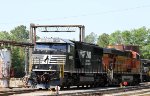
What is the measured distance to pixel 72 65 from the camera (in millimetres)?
27500

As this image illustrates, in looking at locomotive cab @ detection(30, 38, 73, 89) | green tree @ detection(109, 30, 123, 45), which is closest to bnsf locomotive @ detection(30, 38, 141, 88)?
locomotive cab @ detection(30, 38, 73, 89)

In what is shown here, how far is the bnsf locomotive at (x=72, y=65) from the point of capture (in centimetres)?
2602

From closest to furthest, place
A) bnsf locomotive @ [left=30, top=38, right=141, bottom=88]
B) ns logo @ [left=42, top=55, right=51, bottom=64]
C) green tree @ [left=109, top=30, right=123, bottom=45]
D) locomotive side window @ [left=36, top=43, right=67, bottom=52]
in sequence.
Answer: bnsf locomotive @ [left=30, top=38, right=141, bottom=88] < ns logo @ [left=42, top=55, right=51, bottom=64] < locomotive side window @ [left=36, top=43, right=67, bottom=52] < green tree @ [left=109, top=30, right=123, bottom=45]

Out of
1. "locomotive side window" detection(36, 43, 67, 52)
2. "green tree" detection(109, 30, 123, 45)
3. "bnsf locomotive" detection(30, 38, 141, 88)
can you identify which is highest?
"green tree" detection(109, 30, 123, 45)

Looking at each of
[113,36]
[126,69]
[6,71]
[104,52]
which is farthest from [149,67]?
[113,36]

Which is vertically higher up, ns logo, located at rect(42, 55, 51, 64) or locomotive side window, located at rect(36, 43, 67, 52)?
locomotive side window, located at rect(36, 43, 67, 52)

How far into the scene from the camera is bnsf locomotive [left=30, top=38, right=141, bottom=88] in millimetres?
26016

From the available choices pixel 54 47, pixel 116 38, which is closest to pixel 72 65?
pixel 54 47

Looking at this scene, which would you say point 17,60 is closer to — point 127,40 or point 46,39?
point 127,40

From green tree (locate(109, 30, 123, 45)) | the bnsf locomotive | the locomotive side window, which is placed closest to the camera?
the bnsf locomotive

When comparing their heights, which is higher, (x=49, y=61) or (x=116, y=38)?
(x=116, y=38)

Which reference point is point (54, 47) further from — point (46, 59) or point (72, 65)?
point (72, 65)

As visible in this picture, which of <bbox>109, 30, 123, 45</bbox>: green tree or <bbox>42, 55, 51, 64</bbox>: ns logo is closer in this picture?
<bbox>42, 55, 51, 64</bbox>: ns logo

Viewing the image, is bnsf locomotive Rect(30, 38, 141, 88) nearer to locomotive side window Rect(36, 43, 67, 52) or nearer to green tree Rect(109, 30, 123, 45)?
locomotive side window Rect(36, 43, 67, 52)
